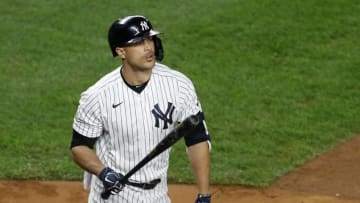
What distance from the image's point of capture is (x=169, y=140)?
16.1 feet

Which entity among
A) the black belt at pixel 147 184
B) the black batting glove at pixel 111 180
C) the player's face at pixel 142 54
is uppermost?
the player's face at pixel 142 54

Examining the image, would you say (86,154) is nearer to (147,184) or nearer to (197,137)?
(147,184)

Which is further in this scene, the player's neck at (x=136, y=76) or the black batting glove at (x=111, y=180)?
the player's neck at (x=136, y=76)

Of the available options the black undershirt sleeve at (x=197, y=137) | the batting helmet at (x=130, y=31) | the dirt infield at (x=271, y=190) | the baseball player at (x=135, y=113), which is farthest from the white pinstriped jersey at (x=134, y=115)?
the dirt infield at (x=271, y=190)

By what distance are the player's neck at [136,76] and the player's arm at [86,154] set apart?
1.37 ft

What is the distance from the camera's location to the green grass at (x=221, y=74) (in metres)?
9.20

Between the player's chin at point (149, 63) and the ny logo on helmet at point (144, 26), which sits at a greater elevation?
the ny logo on helmet at point (144, 26)

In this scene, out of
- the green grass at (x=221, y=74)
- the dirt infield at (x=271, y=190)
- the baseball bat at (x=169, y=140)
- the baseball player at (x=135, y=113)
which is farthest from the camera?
the green grass at (x=221, y=74)

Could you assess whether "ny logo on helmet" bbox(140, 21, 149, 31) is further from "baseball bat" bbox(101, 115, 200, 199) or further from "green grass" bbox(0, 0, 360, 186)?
"green grass" bbox(0, 0, 360, 186)

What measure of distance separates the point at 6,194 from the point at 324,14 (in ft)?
20.5

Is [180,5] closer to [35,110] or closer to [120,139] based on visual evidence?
[35,110]

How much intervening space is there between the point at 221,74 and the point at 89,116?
5913 mm

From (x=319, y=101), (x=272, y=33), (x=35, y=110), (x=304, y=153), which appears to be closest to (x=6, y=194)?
(x=35, y=110)

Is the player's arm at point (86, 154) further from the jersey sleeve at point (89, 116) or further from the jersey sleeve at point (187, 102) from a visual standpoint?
the jersey sleeve at point (187, 102)
